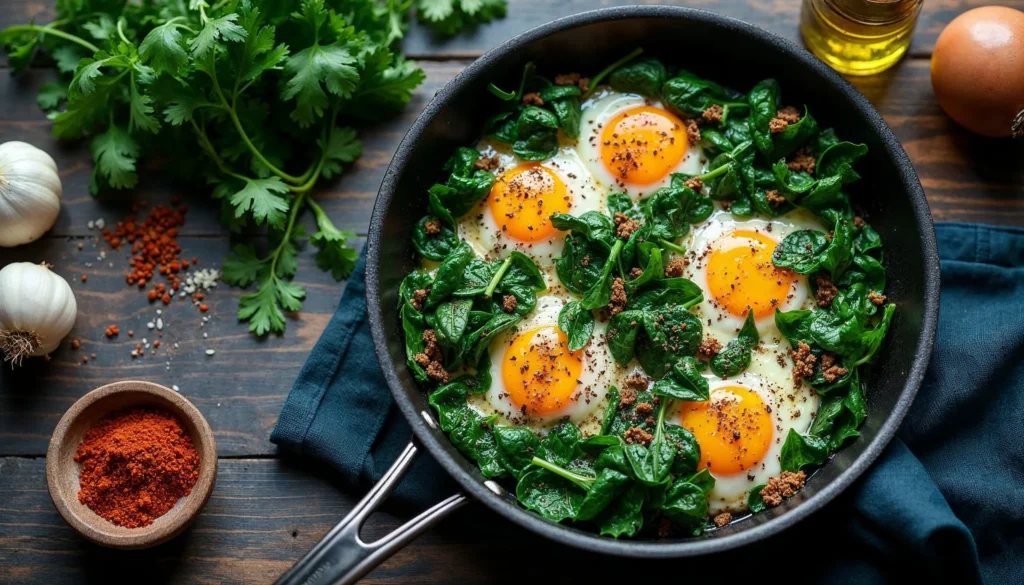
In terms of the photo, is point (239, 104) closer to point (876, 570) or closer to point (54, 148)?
point (54, 148)

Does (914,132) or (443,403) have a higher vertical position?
(914,132)

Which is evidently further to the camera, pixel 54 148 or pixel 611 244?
pixel 54 148

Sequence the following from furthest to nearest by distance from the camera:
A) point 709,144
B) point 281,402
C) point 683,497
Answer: point 281,402 → point 709,144 → point 683,497

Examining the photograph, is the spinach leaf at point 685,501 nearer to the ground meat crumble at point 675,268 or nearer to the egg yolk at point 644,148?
the ground meat crumble at point 675,268

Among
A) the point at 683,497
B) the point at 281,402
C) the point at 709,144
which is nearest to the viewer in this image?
the point at 683,497

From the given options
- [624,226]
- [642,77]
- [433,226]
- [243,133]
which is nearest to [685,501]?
[624,226]

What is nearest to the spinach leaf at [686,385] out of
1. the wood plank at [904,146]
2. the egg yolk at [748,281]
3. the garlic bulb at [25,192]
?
the egg yolk at [748,281]

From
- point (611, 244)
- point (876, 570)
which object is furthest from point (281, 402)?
point (876, 570)
